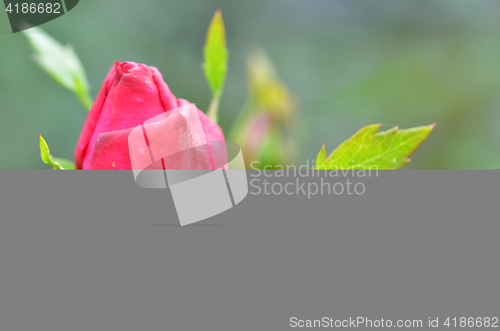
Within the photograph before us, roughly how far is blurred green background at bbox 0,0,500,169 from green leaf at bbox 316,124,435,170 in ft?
2.02

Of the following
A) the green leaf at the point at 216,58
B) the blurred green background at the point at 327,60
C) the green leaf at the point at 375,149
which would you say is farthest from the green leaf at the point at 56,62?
the blurred green background at the point at 327,60

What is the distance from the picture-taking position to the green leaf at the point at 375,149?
38 centimetres

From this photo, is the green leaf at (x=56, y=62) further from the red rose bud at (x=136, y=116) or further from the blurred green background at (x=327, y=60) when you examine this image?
the blurred green background at (x=327, y=60)

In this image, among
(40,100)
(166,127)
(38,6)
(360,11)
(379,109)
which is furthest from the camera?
(360,11)

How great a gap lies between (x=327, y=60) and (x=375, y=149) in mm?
947

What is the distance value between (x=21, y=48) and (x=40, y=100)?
5.5 inches

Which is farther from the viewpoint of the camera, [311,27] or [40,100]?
[311,27]

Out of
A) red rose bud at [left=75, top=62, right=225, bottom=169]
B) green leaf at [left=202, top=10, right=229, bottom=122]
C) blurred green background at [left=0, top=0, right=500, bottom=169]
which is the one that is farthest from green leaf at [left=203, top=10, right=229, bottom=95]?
blurred green background at [left=0, top=0, right=500, bottom=169]

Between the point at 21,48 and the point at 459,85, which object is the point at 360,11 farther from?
the point at 21,48

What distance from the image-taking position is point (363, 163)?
38 cm

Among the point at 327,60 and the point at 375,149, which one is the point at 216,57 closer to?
the point at 375,149

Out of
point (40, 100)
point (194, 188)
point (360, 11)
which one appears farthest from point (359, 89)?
point (194, 188)

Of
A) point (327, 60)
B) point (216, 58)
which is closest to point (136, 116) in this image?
point (216, 58)

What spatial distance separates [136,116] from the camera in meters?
0.33
